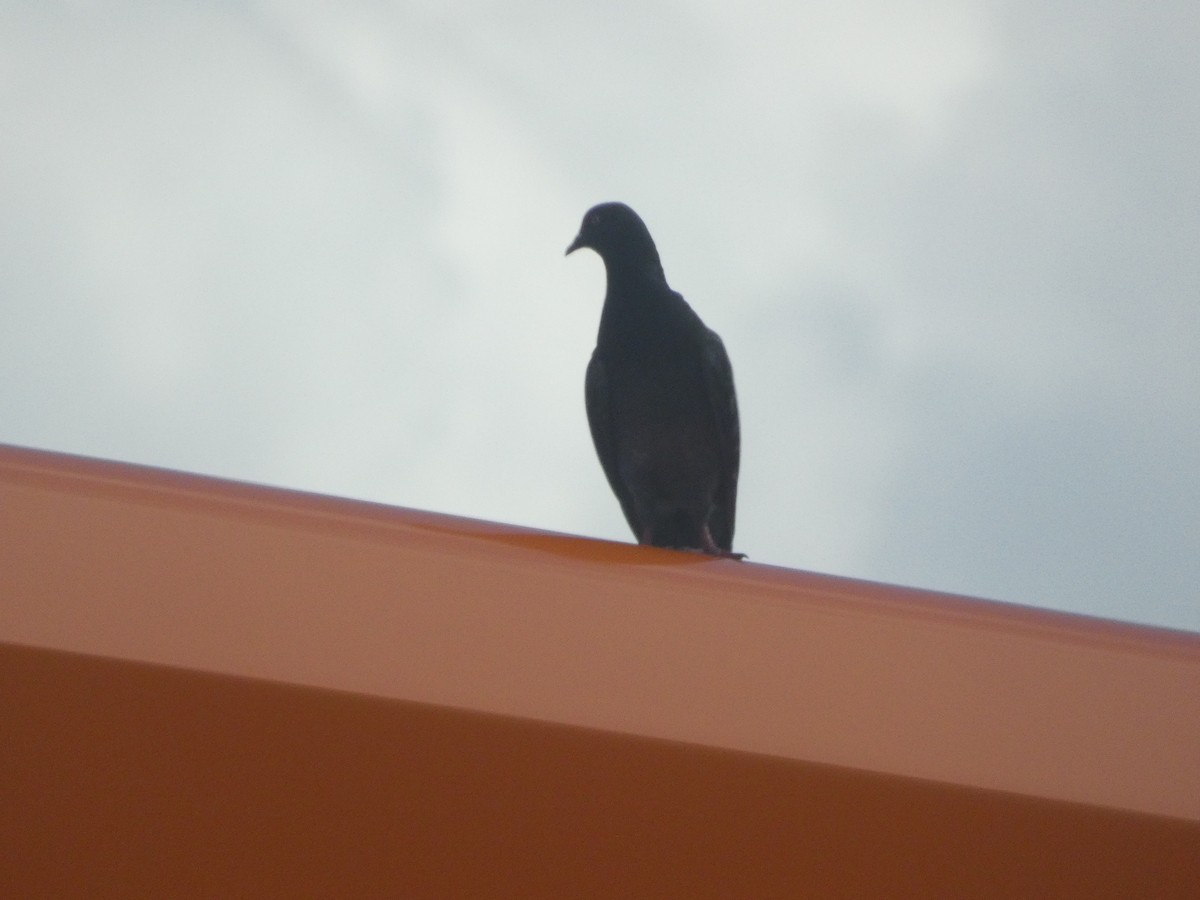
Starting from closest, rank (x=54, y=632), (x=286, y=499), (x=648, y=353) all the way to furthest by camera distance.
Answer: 1. (x=54, y=632)
2. (x=286, y=499)
3. (x=648, y=353)

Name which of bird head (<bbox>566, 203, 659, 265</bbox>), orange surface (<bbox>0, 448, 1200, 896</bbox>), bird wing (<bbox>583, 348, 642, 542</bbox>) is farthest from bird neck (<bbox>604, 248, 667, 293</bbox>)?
orange surface (<bbox>0, 448, 1200, 896</bbox>)

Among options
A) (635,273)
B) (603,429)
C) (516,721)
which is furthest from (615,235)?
(516,721)

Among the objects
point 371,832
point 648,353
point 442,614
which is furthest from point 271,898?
point 648,353

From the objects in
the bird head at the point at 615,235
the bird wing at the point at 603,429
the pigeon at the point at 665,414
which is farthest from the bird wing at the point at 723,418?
the bird head at the point at 615,235

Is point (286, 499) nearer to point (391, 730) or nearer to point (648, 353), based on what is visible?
point (391, 730)

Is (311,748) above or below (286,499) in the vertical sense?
below

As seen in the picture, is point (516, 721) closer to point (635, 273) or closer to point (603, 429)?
point (603, 429)

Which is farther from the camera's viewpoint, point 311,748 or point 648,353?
point 648,353

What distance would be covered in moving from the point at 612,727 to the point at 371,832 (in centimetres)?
18

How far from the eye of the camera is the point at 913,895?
2.97 ft

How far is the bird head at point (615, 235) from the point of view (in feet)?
13.4

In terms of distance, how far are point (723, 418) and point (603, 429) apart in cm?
36

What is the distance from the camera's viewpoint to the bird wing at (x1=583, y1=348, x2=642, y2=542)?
3.83 m

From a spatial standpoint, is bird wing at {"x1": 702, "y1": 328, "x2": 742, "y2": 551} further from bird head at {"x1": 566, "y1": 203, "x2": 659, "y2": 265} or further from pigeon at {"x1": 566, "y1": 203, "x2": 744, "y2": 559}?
bird head at {"x1": 566, "y1": 203, "x2": 659, "y2": 265}
